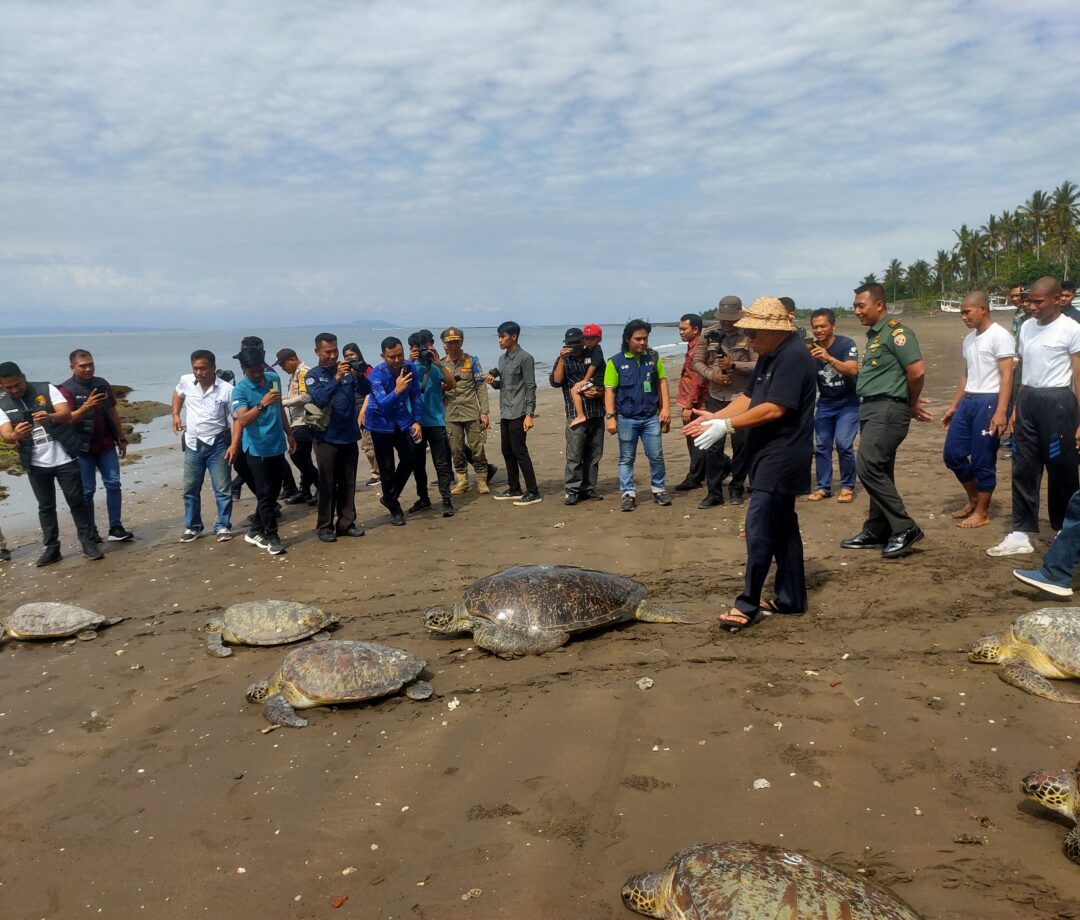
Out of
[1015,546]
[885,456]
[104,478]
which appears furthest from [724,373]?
[104,478]

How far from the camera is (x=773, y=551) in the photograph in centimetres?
438

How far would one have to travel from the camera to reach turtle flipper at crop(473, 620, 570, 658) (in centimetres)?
429

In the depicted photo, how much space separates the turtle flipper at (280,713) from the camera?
3.72 metres

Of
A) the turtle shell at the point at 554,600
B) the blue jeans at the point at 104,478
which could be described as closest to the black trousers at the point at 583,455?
the turtle shell at the point at 554,600

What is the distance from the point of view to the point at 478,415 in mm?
8430

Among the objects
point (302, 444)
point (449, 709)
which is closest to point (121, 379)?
point (302, 444)

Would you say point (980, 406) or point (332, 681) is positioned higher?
point (980, 406)

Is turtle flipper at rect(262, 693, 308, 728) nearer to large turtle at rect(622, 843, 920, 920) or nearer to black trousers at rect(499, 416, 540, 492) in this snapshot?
large turtle at rect(622, 843, 920, 920)

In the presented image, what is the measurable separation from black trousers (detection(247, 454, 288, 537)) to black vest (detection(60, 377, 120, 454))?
6.11 ft

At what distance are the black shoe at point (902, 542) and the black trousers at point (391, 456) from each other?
15.5 ft

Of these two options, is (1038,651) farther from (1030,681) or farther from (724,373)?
(724,373)

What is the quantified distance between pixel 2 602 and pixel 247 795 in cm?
462

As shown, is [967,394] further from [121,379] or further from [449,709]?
[121,379]

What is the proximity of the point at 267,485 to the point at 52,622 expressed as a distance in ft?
6.88
